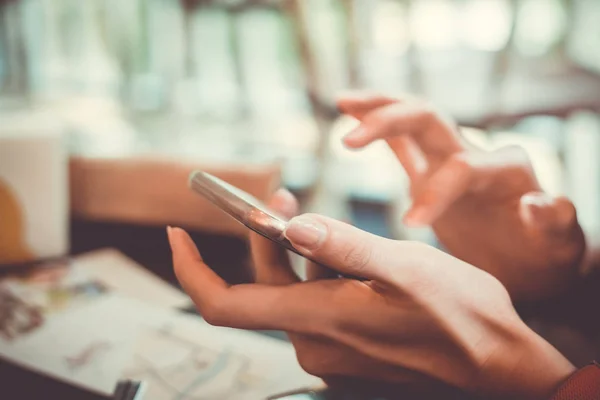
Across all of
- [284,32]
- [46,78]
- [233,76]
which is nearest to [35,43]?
[46,78]

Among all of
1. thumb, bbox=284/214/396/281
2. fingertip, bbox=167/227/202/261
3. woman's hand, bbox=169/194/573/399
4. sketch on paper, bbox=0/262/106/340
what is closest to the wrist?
woman's hand, bbox=169/194/573/399

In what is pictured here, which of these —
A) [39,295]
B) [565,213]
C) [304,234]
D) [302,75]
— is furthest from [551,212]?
[302,75]

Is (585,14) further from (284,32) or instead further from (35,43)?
(35,43)

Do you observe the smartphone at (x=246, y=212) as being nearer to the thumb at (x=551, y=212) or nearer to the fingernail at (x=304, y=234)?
the fingernail at (x=304, y=234)

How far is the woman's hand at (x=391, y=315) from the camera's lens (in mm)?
310

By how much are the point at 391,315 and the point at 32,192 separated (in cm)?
57

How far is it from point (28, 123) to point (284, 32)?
1259 millimetres

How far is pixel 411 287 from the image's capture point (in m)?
0.31

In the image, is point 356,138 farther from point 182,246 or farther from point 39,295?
point 39,295

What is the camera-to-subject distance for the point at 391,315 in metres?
0.32

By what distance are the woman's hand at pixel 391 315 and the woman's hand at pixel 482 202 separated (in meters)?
0.11

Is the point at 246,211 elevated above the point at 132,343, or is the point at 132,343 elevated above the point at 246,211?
the point at 246,211

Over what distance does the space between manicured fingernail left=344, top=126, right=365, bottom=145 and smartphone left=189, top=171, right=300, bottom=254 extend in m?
0.14

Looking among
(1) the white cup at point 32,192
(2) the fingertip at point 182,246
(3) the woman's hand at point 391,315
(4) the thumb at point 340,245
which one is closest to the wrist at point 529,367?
(3) the woman's hand at point 391,315
